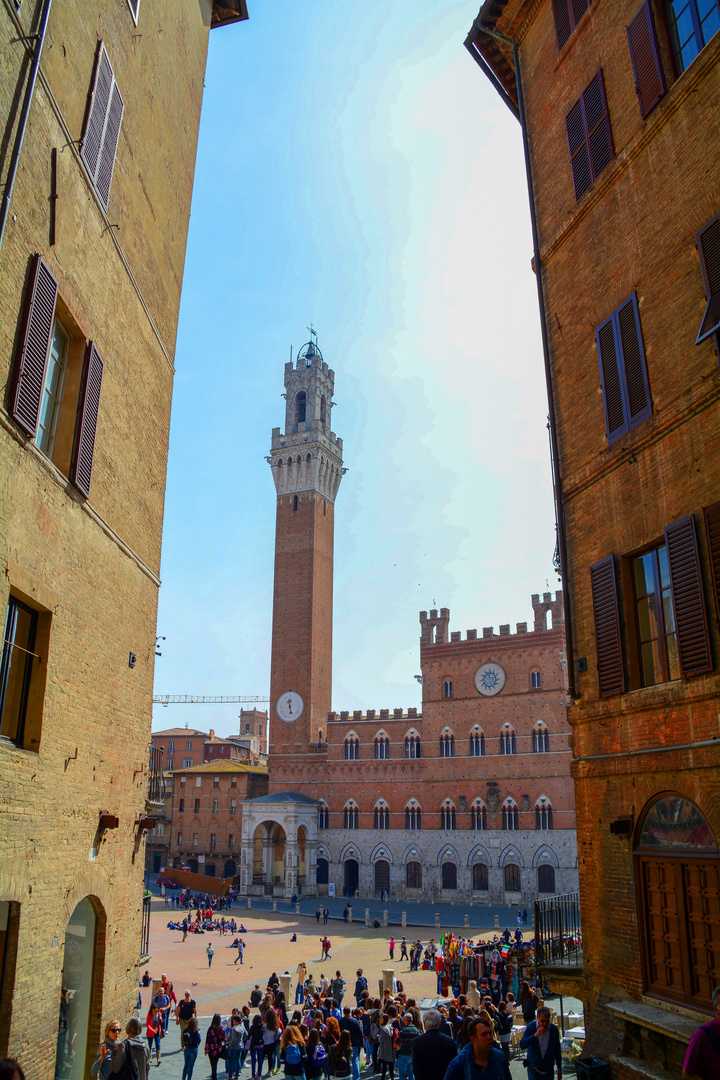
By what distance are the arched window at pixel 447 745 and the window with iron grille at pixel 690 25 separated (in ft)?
141

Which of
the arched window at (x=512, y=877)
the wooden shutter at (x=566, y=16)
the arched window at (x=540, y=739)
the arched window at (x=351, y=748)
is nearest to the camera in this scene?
the wooden shutter at (x=566, y=16)

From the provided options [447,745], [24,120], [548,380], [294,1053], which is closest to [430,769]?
[447,745]

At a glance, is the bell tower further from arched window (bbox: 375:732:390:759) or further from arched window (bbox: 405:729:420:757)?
arched window (bbox: 405:729:420:757)

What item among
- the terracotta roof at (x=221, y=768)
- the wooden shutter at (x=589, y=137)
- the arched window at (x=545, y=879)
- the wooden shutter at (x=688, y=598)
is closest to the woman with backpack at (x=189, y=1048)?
the wooden shutter at (x=688, y=598)

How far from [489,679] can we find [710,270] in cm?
4192

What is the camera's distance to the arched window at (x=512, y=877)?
1693 inches

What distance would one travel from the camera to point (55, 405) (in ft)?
28.3

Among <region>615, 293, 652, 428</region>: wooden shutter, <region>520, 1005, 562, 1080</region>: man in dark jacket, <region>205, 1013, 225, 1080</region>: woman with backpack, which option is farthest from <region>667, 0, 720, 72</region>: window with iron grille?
<region>205, 1013, 225, 1080</region>: woman with backpack

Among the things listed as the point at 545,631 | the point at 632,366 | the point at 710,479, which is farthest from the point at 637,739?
the point at 545,631

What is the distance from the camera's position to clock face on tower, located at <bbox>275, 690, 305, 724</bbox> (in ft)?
176

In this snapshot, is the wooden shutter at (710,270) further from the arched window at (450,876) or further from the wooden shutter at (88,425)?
the arched window at (450,876)

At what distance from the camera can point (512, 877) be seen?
4325cm

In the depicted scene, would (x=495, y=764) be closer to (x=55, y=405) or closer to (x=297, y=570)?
(x=297, y=570)

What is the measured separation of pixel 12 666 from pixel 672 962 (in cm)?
698
